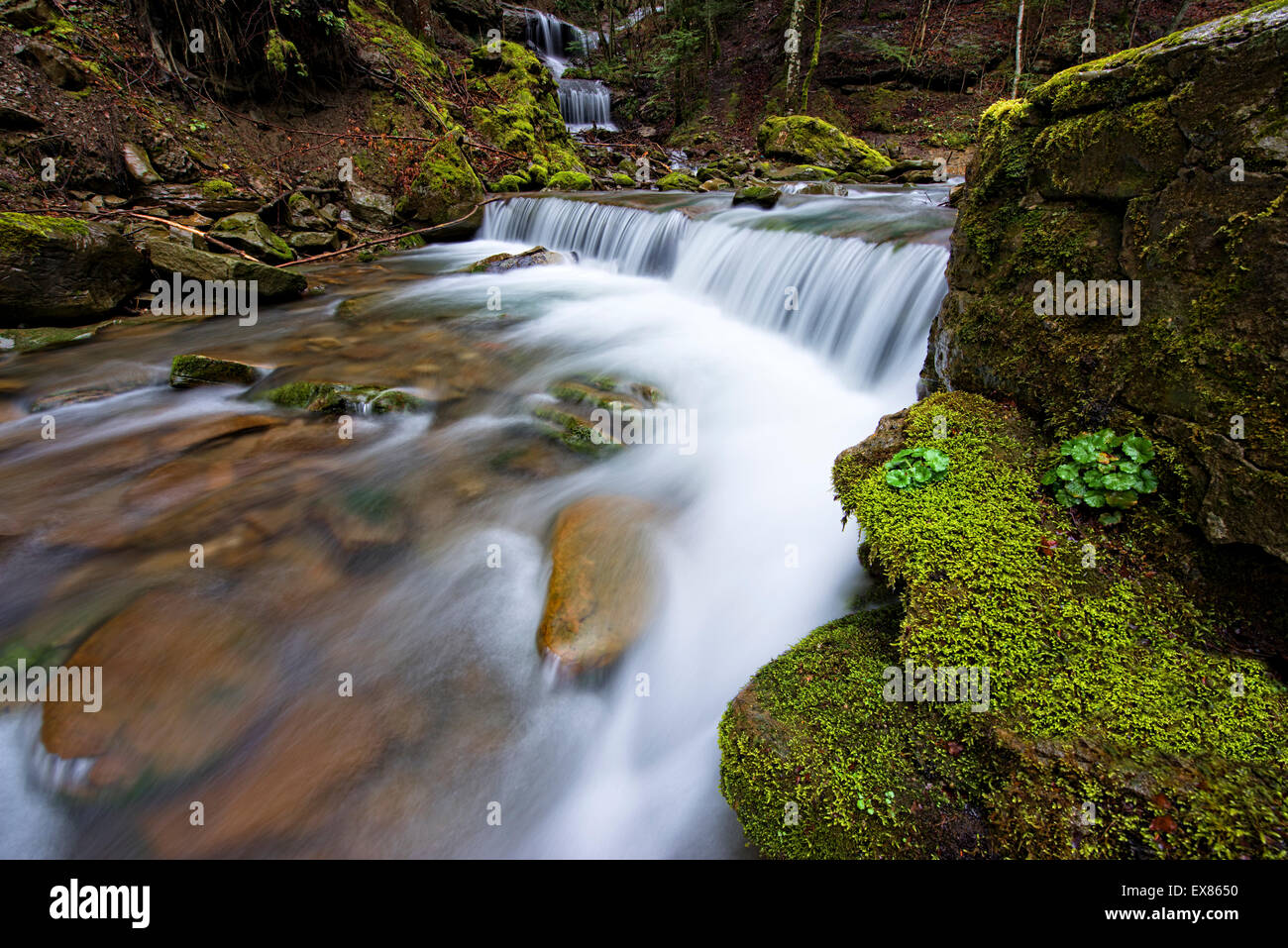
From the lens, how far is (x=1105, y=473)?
269cm

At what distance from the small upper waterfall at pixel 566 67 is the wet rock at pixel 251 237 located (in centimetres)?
1640

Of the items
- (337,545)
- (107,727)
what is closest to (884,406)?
(337,545)

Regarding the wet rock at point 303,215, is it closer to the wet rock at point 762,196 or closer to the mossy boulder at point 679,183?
the mossy boulder at point 679,183

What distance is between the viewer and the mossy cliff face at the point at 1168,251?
7.14 ft

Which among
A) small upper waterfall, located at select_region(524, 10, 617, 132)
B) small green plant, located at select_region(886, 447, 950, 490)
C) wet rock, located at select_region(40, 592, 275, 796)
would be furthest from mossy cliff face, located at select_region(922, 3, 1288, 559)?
small upper waterfall, located at select_region(524, 10, 617, 132)

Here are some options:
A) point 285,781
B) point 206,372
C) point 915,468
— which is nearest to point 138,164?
point 206,372

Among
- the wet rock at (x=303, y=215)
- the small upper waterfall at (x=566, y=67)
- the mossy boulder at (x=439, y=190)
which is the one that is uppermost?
the small upper waterfall at (x=566, y=67)

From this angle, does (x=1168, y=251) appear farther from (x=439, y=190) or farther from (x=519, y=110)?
(x=519, y=110)

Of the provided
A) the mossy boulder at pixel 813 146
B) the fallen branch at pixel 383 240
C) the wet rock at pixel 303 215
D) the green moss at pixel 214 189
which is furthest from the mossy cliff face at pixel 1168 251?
the mossy boulder at pixel 813 146
